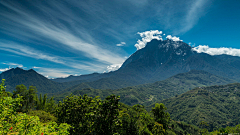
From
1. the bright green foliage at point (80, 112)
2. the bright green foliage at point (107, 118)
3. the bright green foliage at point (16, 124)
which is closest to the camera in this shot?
the bright green foliage at point (16, 124)

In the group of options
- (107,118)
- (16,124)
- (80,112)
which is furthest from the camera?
(80,112)

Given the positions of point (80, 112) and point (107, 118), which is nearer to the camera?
point (107, 118)

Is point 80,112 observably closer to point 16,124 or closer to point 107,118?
point 107,118

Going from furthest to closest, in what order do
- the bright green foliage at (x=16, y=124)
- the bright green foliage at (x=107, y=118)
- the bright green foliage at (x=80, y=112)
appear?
the bright green foliage at (x=80, y=112) → the bright green foliage at (x=107, y=118) → the bright green foliage at (x=16, y=124)

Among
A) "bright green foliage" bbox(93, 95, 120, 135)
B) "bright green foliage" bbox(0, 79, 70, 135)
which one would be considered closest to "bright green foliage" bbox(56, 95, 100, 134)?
"bright green foliage" bbox(93, 95, 120, 135)

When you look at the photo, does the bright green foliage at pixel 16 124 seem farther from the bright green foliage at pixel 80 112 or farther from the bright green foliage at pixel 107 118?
the bright green foliage at pixel 107 118

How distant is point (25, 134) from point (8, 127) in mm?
835

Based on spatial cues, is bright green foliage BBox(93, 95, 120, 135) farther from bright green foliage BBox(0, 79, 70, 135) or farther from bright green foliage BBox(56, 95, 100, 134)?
bright green foliage BBox(0, 79, 70, 135)

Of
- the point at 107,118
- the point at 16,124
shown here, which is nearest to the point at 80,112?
the point at 107,118

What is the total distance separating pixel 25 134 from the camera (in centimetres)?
485

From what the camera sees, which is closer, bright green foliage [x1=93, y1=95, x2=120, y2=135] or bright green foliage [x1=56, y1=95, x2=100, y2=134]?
bright green foliage [x1=93, y1=95, x2=120, y2=135]

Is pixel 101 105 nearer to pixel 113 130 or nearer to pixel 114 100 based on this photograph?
pixel 114 100

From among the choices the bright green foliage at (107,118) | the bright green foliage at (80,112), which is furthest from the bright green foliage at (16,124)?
the bright green foliage at (107,118)

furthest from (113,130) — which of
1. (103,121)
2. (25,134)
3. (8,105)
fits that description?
(8,105)
